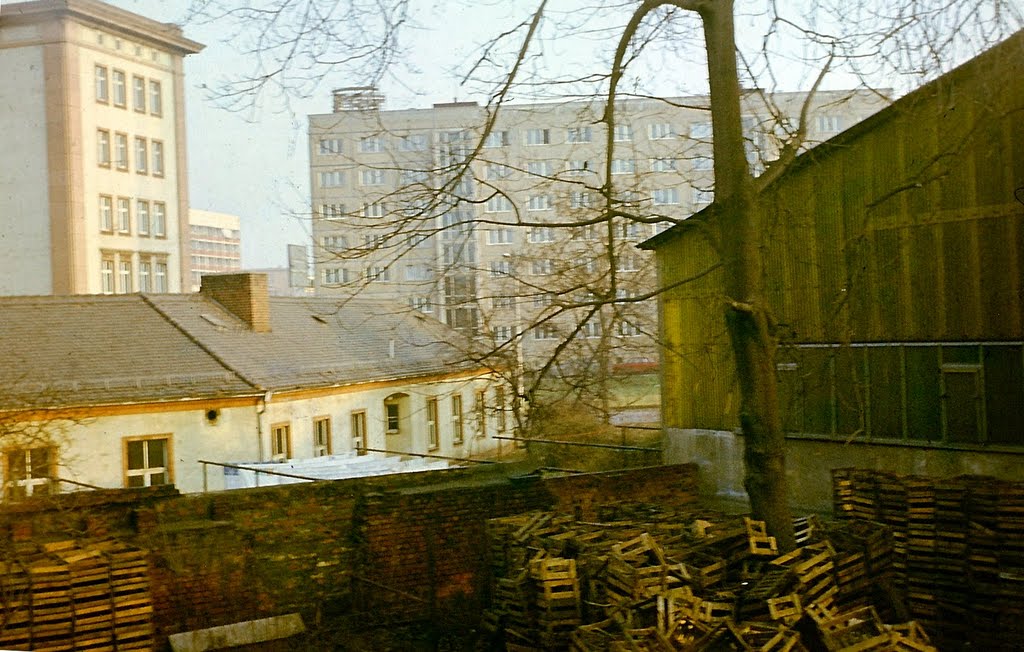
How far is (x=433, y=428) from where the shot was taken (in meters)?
32.0

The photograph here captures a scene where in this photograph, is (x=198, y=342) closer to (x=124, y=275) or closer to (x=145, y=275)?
(x=124, y=275)

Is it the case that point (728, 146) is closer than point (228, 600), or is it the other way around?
point (728, 146)

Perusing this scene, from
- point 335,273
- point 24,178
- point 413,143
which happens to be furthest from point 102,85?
point 413,143

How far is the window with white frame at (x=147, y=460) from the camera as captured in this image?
21.4 m

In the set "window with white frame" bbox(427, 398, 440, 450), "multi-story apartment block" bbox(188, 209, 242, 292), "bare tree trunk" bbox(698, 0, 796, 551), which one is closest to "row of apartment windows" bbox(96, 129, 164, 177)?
"window with white frame" bbox(427, 398, 440, 450)

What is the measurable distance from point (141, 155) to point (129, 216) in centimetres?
210

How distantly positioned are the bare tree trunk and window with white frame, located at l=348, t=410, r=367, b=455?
62.1 feet

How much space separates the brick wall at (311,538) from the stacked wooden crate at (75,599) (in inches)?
31.3

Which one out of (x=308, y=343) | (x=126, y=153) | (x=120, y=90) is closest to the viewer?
(x=120, y=90)

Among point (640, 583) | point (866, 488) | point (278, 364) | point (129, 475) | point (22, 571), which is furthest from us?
point (278, 364)

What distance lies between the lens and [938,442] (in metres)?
15.3

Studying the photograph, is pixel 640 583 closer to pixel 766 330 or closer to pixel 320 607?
pixel 766 330

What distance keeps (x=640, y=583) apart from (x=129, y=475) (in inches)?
621

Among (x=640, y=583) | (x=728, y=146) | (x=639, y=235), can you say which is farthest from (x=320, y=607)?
(x=639, y=235)
